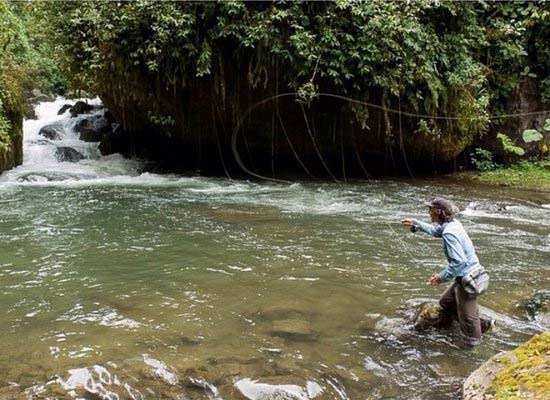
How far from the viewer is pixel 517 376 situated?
9.87ft

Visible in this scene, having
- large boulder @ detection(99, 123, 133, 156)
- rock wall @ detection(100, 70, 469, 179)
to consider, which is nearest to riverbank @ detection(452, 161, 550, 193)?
rock wall @ detection(100, 70, 469, 179)

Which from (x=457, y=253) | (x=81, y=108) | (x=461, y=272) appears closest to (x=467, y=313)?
(x=461, y=272)

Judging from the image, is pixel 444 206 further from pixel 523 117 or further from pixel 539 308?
pixel 523 117

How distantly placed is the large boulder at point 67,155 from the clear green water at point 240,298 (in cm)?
574

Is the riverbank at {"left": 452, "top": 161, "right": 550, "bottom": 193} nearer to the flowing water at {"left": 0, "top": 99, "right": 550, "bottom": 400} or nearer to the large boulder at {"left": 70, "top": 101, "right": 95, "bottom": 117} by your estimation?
the flowing water at {"left": 0, "top": 99, "right": 550, "bottom": 400}

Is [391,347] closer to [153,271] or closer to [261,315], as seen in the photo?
[261,315]

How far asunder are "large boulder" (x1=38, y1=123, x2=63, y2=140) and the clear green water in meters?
7.51

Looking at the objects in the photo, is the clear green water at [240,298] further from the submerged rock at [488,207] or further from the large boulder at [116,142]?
the large boulder at [116,142]

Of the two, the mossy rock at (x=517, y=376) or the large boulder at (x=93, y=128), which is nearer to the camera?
the mossy rock at (x=517, y=376)

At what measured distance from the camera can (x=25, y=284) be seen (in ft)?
19.1

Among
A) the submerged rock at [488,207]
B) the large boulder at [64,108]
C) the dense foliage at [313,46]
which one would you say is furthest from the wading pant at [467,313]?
the large boulder at [64,108]

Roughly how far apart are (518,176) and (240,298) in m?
10.7

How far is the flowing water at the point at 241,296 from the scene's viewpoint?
3904 millimetres

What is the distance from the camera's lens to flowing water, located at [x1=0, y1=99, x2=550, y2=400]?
12.8 feet
